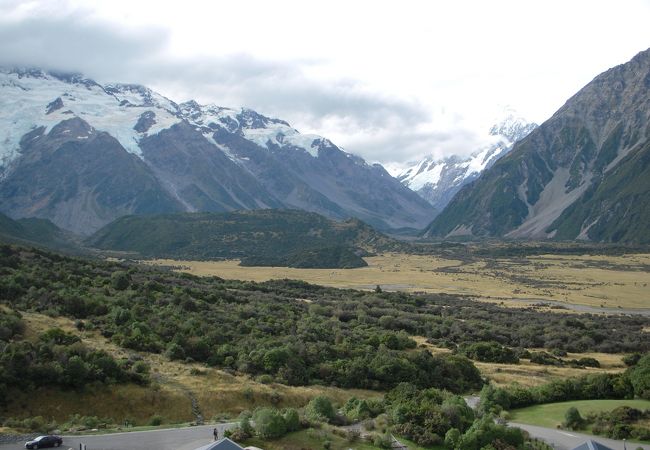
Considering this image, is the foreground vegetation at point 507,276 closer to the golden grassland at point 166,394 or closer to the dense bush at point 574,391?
the dense bush at point 574,391

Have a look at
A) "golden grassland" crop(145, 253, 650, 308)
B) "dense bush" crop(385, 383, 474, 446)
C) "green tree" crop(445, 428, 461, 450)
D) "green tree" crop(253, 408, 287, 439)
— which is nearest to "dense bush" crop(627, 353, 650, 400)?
"dense bush" crop(385, 383, 474, 446)

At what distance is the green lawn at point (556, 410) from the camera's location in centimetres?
3450

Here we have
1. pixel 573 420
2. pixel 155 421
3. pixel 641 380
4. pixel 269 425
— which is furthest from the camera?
pixel 641 380

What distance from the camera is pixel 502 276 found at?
145375mm

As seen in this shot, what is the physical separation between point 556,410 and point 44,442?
2689 centimetres

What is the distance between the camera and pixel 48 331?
138 ft

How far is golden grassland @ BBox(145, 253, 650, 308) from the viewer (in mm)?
113000

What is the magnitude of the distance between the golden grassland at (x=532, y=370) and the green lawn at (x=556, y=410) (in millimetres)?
7724

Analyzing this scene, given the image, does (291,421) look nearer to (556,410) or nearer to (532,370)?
(556,410)

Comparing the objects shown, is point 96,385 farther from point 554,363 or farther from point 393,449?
point 554,363

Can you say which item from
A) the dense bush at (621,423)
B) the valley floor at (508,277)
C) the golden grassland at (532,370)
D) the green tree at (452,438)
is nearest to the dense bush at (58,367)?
the green tree at (452,438)

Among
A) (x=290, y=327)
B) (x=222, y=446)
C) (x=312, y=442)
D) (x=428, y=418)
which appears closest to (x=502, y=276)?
(x=290, y=327)

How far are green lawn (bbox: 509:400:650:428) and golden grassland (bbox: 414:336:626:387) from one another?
7724 millimetres

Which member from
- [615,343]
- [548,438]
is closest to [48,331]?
[548,438]
